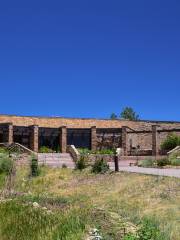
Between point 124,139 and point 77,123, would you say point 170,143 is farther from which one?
point 77,123

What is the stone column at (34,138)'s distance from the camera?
53312 millimetres

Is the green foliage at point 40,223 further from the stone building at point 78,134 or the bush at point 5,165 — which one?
the stone building at point 78,134

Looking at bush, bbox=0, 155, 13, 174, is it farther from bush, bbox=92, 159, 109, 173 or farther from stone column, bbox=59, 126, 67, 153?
stone column, bbox=59, 126, 67, 153

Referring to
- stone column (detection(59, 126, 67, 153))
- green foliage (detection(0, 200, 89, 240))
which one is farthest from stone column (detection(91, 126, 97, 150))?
green foliage (detection(0, 200, 89, 240))

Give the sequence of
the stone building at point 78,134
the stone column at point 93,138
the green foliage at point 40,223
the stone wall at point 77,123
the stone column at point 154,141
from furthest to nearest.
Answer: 1. the stone column at point 93,138
2. the stone wall at point 77,123
3. the stone building at point 78,134
4. the stone column at point 154,141
5. the green foliage at point 40,223

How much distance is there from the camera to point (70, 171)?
1227 inches

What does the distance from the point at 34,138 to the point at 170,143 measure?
47.3 ft

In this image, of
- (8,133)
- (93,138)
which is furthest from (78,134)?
(8,133)

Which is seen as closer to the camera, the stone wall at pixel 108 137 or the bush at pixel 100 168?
the bush at pixel 100 168

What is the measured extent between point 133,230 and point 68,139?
155ft

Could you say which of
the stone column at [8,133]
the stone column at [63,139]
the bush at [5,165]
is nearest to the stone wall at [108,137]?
the stone column at [63,139]

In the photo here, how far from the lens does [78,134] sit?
2280 inches

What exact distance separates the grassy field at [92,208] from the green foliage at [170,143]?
24393mm

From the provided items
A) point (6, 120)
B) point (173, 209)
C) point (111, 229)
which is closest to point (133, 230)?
point (111, 229)
